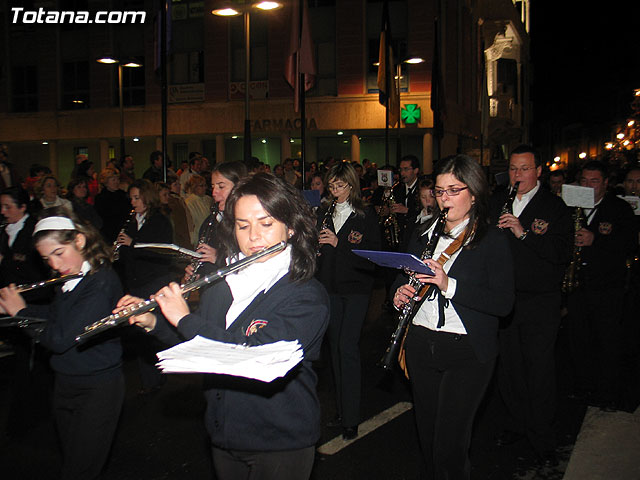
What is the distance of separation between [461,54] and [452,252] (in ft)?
110

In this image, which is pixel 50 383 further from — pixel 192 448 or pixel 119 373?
pixel 119 373

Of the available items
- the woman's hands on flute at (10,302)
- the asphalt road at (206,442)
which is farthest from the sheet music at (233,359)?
the asphalt road at (206,442)

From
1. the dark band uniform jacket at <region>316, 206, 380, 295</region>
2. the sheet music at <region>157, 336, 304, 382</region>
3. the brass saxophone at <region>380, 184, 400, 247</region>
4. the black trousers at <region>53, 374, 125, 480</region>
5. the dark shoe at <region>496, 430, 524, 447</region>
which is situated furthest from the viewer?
the brass saxophone at <region>380, 184, 400, 247</region>

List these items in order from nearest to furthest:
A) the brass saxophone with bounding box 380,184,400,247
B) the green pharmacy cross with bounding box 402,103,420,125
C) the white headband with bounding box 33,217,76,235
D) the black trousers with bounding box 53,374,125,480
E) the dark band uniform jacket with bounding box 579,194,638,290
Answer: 1. the black trousers with bounding box 53,374,125,480
2. the white headband with bounding box 33,217,76,235
3. the dark band uniform jacket with bounding box 579,194,638,290
4. the brass saxophone with bounding box 380,184,400,247
5. the green pharmacy cross with bounding box 402,103,420,125

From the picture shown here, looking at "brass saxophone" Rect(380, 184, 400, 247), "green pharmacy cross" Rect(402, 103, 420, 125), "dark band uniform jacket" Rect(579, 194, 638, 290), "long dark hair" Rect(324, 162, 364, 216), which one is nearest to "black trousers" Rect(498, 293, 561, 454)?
"dark band uniform jacket" Rect(579, 194, 638, 290)

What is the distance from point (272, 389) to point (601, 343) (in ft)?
15.5

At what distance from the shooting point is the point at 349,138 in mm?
29672

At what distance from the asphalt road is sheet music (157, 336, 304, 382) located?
2.81 metres

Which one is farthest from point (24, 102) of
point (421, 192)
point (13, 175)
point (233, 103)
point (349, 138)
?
point (421, 192)

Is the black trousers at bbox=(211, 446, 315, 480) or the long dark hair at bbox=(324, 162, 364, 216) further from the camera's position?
the long dark hair at bbox=(324, 162, 364, 216)

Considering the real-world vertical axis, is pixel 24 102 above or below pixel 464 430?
above

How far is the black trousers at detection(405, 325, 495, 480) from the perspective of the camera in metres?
3.66

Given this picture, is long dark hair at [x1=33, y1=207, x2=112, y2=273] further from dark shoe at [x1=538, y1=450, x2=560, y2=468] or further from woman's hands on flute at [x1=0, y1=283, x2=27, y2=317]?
dark shoe at [x1=538, y1=450, x2=560, y2=468]

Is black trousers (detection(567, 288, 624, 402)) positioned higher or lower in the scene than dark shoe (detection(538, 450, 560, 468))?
higher
